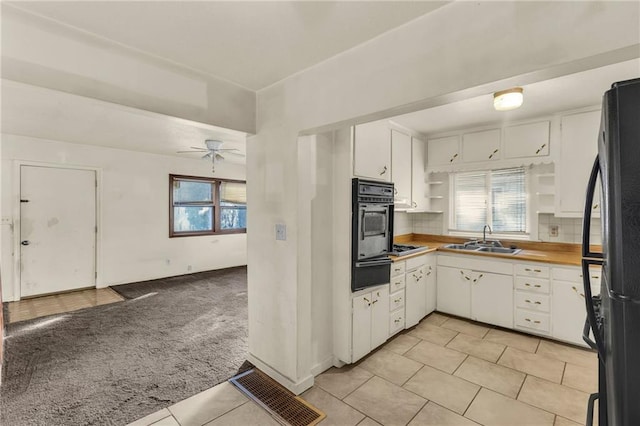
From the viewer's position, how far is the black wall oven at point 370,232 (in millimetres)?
2639

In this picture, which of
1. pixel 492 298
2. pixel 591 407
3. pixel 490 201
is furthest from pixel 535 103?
pixel 591 407

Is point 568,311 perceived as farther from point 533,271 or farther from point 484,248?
point 484,248

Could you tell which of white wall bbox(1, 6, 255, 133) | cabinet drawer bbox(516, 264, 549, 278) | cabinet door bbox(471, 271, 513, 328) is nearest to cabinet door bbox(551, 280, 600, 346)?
cabinet drawer bbox(516, 264, 549, 278)

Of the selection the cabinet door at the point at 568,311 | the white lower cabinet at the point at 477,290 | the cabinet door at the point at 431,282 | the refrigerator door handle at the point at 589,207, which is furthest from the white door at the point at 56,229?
the cabinet door at the point at 568,311

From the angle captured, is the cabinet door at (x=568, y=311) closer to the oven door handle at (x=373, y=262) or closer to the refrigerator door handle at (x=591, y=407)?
the oven door handle at (x=373, y=262)

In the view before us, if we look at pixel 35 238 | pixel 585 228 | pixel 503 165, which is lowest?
pixel 35 238

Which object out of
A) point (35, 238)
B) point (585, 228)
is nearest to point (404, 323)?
point (585, 228)

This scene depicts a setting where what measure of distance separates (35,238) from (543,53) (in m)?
6.22

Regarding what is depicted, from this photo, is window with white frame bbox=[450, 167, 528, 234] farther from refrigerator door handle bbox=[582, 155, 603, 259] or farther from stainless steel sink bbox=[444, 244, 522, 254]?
refrigerator door handle bbox=[582, 155, 603, 259]

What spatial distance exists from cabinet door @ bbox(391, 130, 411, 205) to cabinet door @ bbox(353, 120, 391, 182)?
1.69ft

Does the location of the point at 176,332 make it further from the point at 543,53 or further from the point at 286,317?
the point at 543,53

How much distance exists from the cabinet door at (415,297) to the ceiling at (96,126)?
2.48 m

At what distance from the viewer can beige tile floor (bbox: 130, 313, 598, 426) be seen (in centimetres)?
201

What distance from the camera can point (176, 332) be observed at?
3363 millimetres
